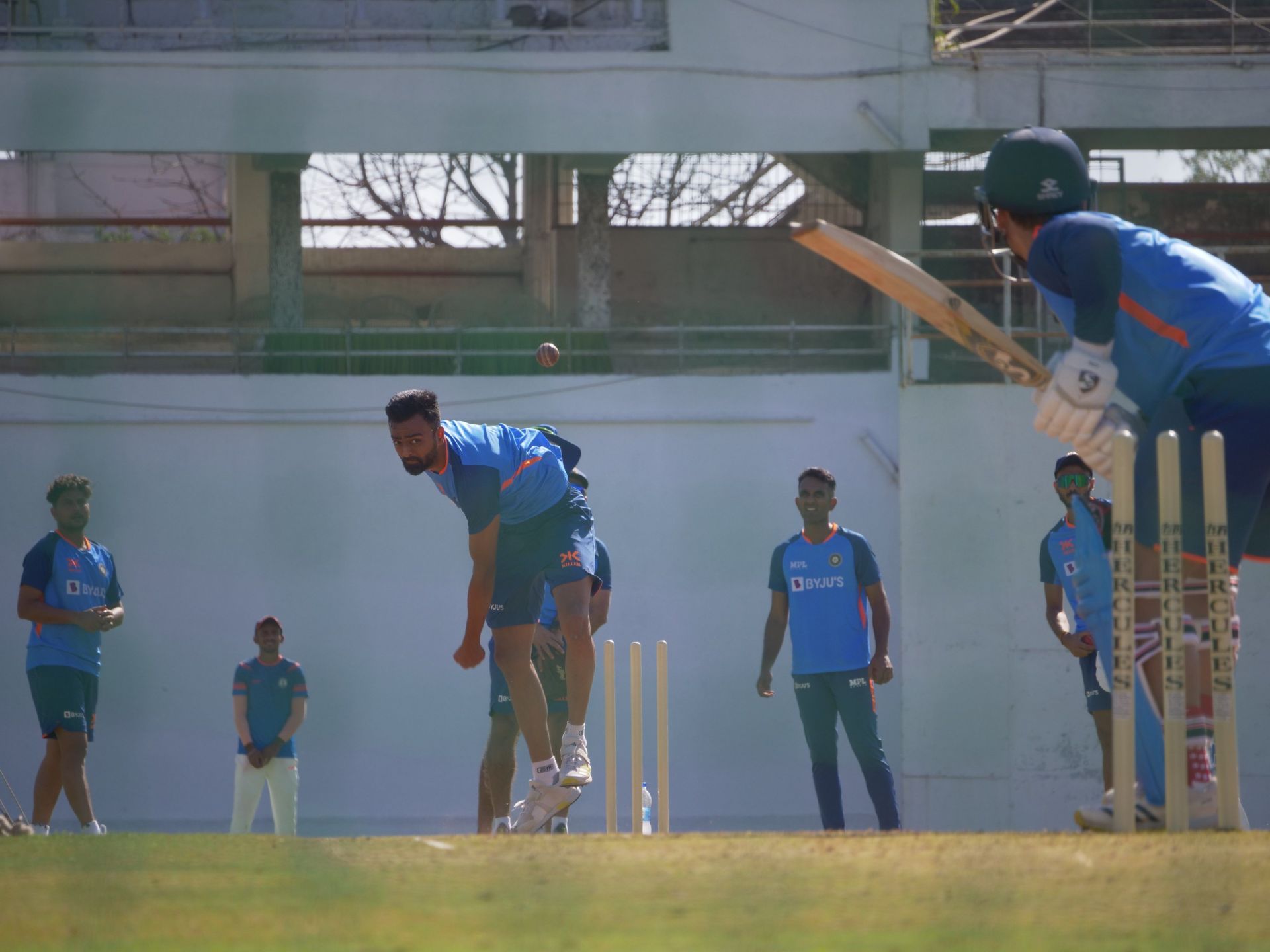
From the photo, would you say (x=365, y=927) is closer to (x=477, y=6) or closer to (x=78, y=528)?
(x=78, y=528)

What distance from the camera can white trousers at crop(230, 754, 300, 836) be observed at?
8.24 meters

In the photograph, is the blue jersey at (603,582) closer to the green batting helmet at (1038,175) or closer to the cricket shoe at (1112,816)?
the green batting helmet at (1038,175)

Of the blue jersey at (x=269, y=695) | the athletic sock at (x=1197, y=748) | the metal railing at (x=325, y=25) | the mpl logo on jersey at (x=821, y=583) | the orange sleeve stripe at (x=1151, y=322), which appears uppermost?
the metal railing at (x=325, y=25)

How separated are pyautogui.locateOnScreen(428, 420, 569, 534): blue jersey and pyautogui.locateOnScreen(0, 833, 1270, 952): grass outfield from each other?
1.48 meters

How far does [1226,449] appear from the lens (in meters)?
3.33

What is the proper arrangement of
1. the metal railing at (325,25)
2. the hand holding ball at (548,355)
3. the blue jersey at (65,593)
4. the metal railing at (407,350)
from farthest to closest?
1. the metal railing at (325,25)
2. the metal railing at (407,350)
3. the hand holding ball at (548,355)
4. the blue jersey at (65,593)

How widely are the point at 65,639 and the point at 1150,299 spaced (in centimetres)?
511

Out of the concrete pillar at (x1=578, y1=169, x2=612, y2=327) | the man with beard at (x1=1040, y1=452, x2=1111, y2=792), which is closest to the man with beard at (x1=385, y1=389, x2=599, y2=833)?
the man with beard at (x1=1040, y1=452, x2=1111, y2=792)

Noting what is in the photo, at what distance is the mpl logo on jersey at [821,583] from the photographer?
22.6 feet

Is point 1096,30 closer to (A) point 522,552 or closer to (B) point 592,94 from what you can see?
(B) point 592,94

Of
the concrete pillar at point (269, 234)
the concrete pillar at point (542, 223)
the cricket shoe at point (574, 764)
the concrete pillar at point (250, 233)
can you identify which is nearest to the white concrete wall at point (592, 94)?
the concrete pillar at point (269, 234)

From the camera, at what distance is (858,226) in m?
14.1

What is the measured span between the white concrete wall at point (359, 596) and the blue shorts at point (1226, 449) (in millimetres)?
7199

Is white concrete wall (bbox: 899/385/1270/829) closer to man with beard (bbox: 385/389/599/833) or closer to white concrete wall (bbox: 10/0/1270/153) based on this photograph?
white concrete wall (bbox: 10/0/1270/153)
